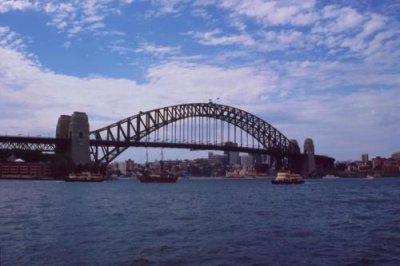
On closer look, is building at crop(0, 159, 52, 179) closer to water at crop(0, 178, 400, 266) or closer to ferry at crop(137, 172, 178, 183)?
ferry at crop(137, 172, 178, 183)

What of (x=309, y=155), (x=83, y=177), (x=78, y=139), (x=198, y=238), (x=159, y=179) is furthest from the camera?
(x=309, y=155)

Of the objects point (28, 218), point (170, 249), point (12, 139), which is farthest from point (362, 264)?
point (12, 139)

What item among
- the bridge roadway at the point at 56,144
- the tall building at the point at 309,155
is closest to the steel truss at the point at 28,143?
the bridge roadway at the point at 56,144

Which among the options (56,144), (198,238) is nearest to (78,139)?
(56,144)

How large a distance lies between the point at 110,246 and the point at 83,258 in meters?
2.66

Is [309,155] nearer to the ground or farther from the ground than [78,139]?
nearer to the ground

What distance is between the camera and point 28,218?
3077cm

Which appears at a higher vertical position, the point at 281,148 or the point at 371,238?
the point at 281,148

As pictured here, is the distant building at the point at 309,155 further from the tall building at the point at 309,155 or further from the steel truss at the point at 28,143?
the steel truss at the point at 28,143

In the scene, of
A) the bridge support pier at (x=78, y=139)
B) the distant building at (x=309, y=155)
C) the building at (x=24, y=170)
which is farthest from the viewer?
the distant building at (x=309, y=155)

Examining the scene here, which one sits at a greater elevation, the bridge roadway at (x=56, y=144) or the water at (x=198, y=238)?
the bridge roadway at (x=56, y=144)

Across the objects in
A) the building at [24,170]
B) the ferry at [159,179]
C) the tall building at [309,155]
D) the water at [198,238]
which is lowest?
the water at [198,238]

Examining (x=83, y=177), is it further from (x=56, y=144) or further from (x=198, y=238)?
(x=198, y=238)

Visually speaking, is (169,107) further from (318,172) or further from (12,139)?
(318,172)
